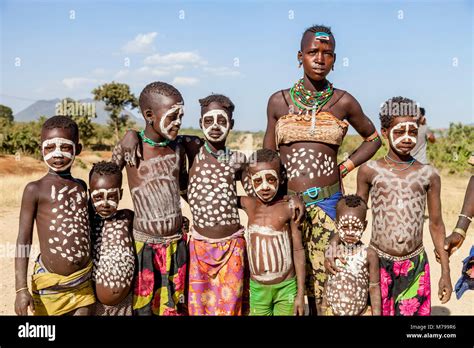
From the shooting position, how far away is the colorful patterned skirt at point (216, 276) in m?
3.42

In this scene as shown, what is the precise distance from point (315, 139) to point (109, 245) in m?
1.61

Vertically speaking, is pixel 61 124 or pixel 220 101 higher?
pixel 220 101

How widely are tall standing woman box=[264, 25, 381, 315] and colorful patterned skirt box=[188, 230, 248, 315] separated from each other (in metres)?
0.54

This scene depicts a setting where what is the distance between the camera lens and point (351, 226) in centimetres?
321

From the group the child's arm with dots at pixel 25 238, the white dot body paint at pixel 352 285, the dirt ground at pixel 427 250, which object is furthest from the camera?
the dirt ground at pixel 427 250

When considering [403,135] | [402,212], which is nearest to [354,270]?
[402,212]

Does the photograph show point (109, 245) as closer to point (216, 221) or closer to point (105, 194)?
point (105, 194)

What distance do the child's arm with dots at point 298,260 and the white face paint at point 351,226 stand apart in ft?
1.03

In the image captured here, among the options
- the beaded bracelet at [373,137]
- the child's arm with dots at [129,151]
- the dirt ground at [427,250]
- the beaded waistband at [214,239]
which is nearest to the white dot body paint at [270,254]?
the beaded waistband at [214,239]

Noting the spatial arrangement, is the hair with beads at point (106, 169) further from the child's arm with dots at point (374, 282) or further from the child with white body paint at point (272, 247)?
the child's arm with dots at point (374, 282)

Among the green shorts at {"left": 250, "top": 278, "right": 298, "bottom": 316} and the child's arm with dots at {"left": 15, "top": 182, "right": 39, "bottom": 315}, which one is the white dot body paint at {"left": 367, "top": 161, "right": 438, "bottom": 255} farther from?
the child's arm with dots at {"left": 15, "top": 182, "right": 39, "bottom": 315}

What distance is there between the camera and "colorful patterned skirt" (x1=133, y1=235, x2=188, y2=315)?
3.37m
